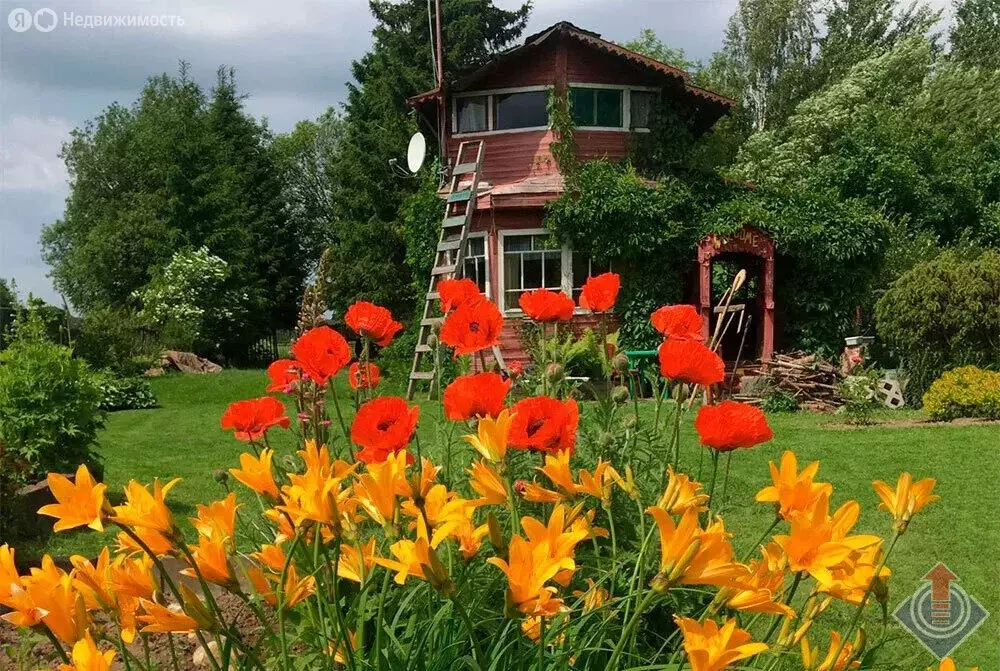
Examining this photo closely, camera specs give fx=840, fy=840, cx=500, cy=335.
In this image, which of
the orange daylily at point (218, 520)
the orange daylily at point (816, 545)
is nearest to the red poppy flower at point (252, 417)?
the orange daylily at point (218, 520)

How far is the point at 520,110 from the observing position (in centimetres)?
1130

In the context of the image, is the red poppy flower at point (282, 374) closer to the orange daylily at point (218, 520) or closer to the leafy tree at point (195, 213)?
the orange daylily at point (218, 520)

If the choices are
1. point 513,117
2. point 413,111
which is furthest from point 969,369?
point 413,111

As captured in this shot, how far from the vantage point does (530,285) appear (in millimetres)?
10945

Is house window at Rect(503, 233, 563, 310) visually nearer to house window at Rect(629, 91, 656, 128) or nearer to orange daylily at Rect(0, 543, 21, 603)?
house window at Rect(629, 91, 656, 128)

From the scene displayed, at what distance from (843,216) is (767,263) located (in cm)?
123

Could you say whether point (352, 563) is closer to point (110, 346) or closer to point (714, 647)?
point (714, 647)

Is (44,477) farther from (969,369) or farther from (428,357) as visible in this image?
(969,369)

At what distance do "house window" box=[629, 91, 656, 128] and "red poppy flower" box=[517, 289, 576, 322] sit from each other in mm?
9990

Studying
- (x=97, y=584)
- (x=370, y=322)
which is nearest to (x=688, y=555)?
(x=97, y=584)

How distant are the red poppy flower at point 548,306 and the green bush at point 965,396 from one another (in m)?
6.08

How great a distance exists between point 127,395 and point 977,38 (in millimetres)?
19599

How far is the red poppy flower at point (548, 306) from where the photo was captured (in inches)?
69.6

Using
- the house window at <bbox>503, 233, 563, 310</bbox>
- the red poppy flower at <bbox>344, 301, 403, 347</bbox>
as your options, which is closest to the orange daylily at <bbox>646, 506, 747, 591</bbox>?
the red poppy flower at <bbox>344, 301, 403, 347</bbox>
